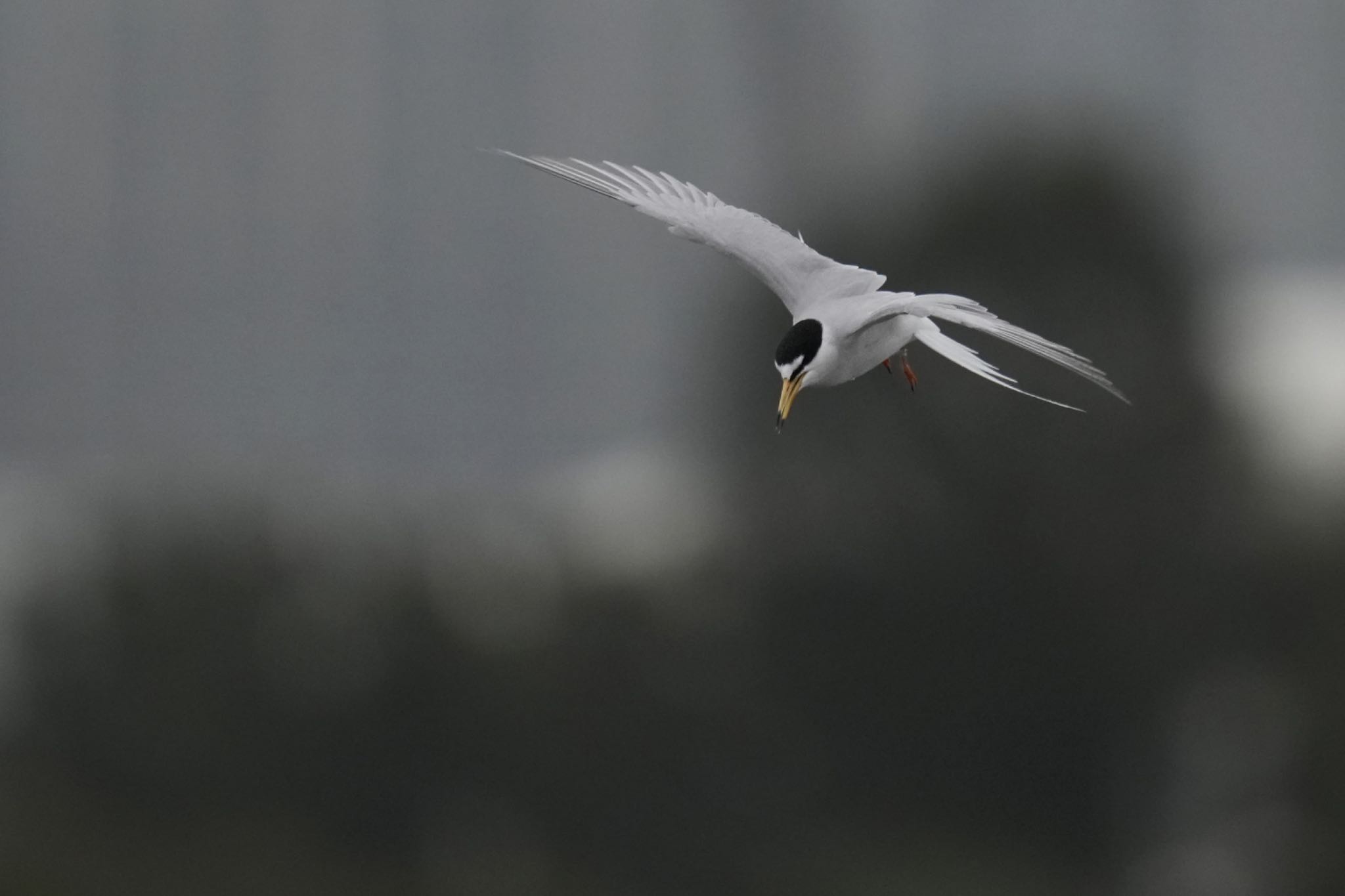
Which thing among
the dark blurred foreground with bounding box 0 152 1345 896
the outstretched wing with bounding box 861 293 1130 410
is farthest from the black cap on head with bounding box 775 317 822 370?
the dark blurred foreground with bounding box 0 152 1345 896

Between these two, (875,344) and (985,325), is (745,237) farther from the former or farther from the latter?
(985,325)

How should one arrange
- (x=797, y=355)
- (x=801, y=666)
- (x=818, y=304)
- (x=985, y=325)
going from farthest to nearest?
(x=801, y=666)
(x=818, y=304)
(x=797, y=355)
(x=985, y=325)

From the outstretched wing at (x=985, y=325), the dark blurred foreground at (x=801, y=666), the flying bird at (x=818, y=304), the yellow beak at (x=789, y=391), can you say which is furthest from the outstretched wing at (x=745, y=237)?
the dark blurred foreground at (x=801, y=666)

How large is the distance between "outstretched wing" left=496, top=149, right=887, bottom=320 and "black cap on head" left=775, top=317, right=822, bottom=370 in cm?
7

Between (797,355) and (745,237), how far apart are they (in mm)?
396

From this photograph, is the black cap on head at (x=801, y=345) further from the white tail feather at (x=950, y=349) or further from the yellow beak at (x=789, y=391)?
the white tail feather at (x=950, y=349)

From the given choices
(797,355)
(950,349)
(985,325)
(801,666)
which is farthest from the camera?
(801,666)

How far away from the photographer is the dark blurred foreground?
15.0m

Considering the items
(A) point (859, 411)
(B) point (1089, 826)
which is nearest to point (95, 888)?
(A) point (859, 411)

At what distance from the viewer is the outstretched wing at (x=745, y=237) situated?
1973 mm

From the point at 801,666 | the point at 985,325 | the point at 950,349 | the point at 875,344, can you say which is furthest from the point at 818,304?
the point at 801,666

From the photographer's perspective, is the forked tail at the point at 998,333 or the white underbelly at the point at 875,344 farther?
the white underbelly at the point at 875,344

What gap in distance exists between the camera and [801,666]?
699 inches

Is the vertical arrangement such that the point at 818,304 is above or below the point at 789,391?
above
